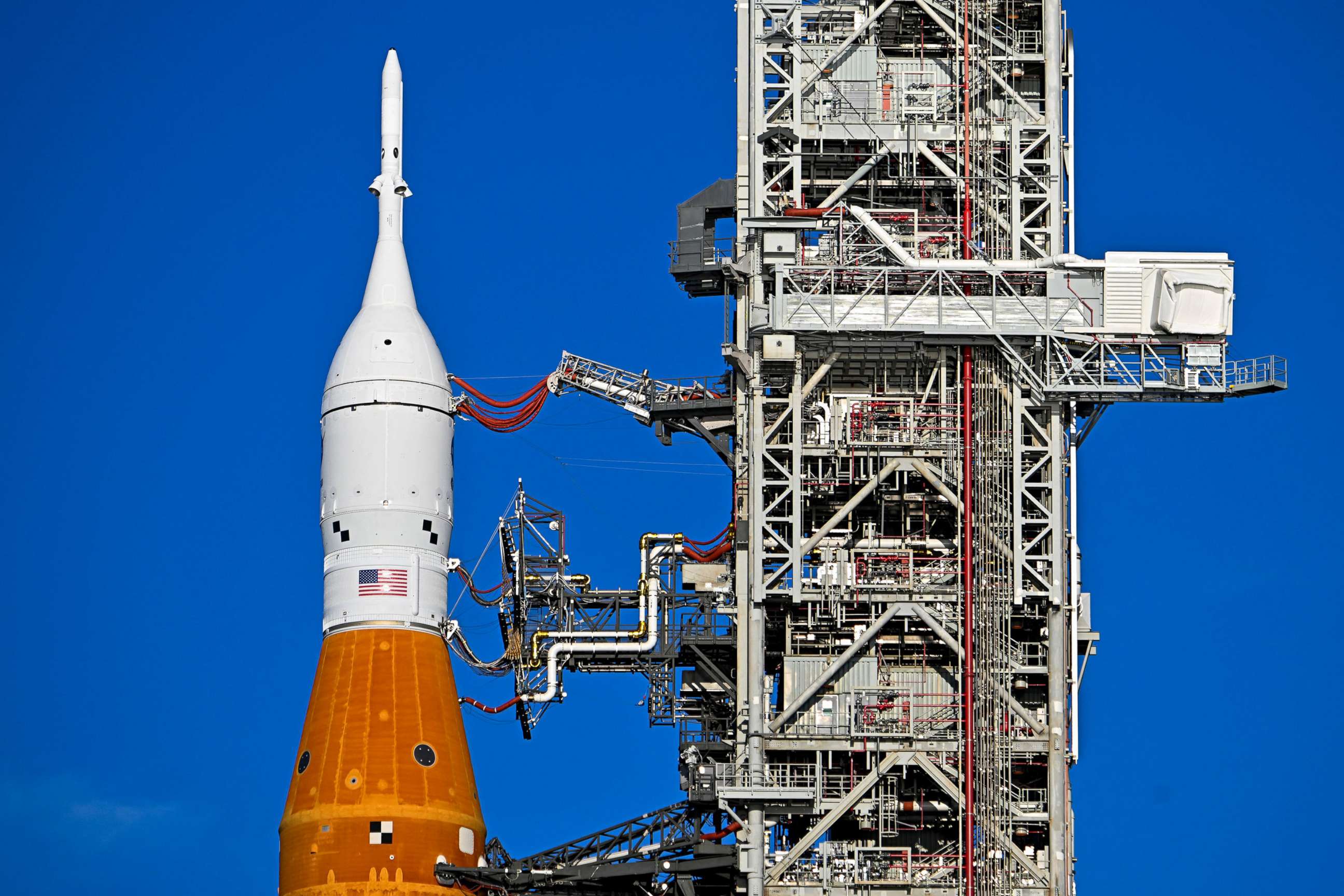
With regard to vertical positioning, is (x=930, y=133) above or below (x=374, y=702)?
above

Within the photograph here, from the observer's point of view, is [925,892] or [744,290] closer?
[925,892]

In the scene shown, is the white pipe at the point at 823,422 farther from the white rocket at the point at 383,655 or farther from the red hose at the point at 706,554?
the white rocket at the point at 383,655

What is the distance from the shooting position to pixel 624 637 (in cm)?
9538

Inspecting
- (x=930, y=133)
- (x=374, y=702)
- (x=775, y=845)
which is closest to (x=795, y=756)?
(x=775, y=845)

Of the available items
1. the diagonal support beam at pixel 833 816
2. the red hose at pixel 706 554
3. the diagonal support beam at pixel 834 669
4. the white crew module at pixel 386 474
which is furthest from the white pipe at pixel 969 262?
the white crew module at pixel 386 474

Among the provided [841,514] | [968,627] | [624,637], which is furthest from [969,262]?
[624,637]

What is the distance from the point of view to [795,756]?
294 ft

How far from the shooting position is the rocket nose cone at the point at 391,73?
4023 inches

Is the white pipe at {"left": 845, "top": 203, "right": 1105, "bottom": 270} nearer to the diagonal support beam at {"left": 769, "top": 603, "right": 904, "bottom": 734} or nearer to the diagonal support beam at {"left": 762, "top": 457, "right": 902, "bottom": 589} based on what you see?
the diagonal support beam at {"left": 762, "top": 457, "right": 902, "bottom": 589}

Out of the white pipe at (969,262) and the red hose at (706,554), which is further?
the red hose at (706,554)

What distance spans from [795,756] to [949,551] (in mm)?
7684

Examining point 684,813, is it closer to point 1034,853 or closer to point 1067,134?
point 1034,853

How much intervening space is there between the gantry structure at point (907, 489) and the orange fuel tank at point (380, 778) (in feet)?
6.77

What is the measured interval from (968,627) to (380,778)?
60.5ft
